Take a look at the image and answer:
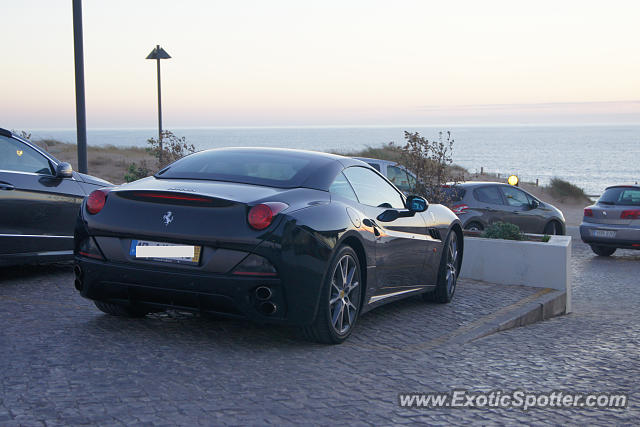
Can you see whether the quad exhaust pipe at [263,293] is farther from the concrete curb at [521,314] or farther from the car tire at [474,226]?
the car tire at [474,226]

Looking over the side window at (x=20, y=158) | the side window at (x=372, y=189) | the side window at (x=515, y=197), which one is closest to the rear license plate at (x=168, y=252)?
the side window at (x=372, y=189)

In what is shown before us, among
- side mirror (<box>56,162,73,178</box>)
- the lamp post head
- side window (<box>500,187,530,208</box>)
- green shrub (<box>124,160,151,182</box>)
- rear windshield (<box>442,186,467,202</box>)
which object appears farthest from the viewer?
the lamp post head

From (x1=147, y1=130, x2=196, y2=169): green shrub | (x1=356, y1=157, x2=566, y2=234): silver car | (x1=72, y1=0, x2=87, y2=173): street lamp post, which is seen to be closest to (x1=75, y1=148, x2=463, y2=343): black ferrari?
(x1=72, y1=0, x2=87, y2=173): street lamp post

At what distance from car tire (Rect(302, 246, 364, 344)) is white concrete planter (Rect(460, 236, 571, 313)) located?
4.20 metres

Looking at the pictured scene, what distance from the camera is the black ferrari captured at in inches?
216

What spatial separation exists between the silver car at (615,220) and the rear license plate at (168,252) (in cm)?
1264

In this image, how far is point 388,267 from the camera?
688cm

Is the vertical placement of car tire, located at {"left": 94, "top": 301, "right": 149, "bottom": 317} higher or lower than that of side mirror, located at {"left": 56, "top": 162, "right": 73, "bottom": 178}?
lower

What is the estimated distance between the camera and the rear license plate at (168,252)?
5527 mm

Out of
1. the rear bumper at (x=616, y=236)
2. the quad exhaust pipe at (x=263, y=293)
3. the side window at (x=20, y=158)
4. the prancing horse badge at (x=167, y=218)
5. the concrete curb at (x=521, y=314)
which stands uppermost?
the side window at (x=20, y=158)

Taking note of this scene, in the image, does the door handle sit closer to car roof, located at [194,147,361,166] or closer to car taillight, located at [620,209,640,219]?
car roof, located at [194,147,361,166]

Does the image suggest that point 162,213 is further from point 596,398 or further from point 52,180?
point 52,180

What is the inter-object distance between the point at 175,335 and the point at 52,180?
3455 millimetres

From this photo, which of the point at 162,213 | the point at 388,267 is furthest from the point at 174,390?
the point at 388,267
